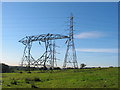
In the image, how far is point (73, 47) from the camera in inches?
1658

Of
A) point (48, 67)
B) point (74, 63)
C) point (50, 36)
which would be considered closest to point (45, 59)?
point (48, 67)

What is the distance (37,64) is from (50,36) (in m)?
10.2

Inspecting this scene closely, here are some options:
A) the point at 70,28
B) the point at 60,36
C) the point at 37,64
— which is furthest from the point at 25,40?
the point at 70,28

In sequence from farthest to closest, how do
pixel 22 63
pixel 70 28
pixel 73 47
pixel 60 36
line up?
1. pixel 22 63
2. pixel 60 36
3. pixel 70 28
4. pixel 73 47

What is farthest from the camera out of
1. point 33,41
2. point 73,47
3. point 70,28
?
point 33,41

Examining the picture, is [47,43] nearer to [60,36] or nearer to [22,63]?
[60,36]

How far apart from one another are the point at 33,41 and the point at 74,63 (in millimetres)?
16286

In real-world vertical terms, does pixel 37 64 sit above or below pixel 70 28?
below

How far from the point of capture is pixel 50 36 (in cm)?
4969

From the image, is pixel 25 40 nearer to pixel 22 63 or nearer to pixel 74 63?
pixel 22 63

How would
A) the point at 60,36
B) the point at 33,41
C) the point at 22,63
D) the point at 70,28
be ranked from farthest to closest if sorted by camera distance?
the point at 22,63
the point at 33,41
the point at 60,36
the point at 70,28

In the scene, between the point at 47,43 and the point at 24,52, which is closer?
the point at 47,43

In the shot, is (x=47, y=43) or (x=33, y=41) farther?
(x=33, y=41)

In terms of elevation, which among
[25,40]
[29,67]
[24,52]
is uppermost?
[25,40]
